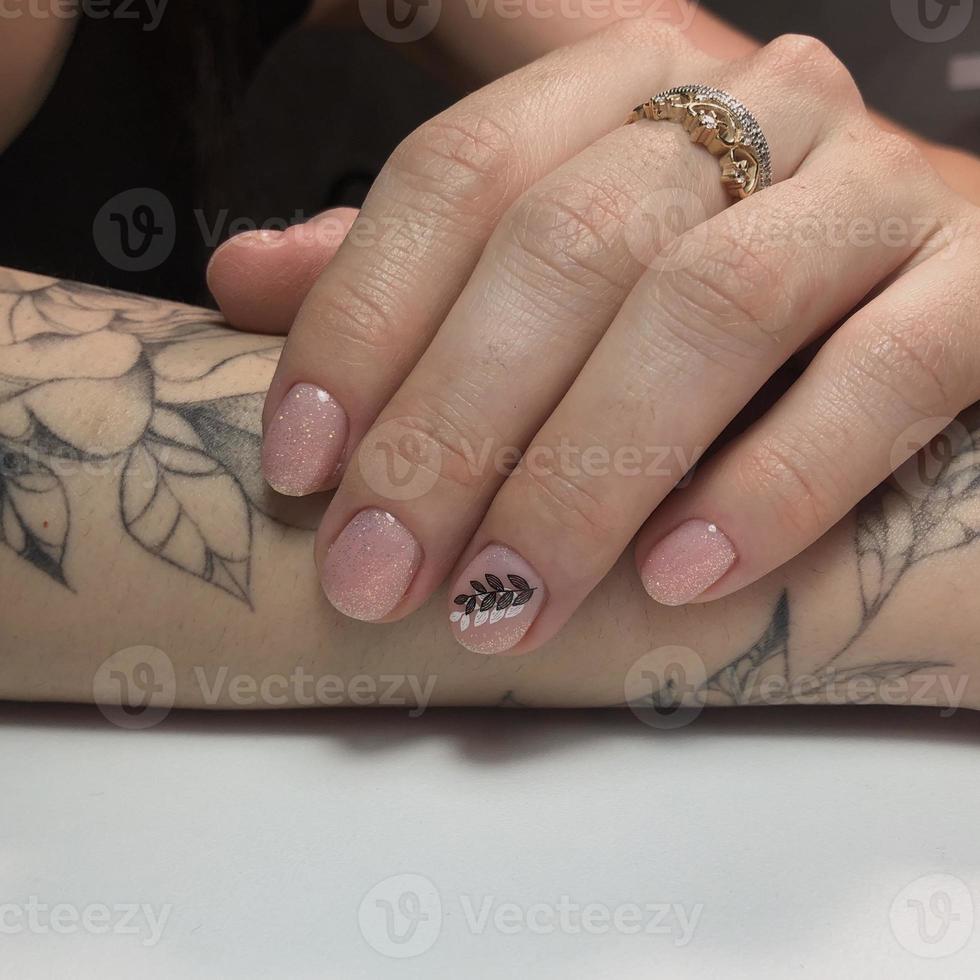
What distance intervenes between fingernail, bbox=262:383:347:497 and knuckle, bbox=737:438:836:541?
0.31m

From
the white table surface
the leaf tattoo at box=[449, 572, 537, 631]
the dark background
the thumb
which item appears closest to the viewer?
the white table surface

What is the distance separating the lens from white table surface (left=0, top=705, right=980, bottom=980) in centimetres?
64

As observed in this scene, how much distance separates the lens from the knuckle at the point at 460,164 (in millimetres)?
801

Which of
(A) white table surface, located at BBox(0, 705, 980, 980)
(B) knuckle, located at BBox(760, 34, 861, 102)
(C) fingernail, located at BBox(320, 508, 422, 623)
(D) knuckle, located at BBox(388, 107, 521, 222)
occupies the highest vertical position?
(B) knuckle, located at BBox(760, 34, 861, 102)

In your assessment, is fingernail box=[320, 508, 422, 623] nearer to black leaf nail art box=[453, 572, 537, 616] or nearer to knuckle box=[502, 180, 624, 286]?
black leaf nail art box=[453, 572, 537, 616]

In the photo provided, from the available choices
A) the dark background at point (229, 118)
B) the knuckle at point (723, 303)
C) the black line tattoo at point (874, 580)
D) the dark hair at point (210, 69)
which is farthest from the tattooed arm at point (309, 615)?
the dark hair at point (210, 69)

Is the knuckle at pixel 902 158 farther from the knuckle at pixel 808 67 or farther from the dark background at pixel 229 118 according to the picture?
the dark background at pixel 229 118

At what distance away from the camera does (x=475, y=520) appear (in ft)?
2.47

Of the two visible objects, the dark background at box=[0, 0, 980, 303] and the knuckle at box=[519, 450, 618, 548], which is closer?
the knuckle at box=[519, 450, 618, 548]

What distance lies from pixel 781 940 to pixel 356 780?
1.10ft

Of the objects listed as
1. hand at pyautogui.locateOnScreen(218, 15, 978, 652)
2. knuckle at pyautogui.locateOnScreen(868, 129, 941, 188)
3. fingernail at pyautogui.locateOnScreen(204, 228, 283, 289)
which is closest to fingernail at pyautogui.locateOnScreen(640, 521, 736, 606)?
hand at pyautogui.locateOnScreen(218, 15, 978, 652)

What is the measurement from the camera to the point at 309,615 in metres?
0.83

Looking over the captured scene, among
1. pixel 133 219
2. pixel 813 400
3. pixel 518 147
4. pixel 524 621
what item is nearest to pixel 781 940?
pixel 524 621

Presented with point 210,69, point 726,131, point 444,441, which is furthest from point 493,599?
point 210,69
